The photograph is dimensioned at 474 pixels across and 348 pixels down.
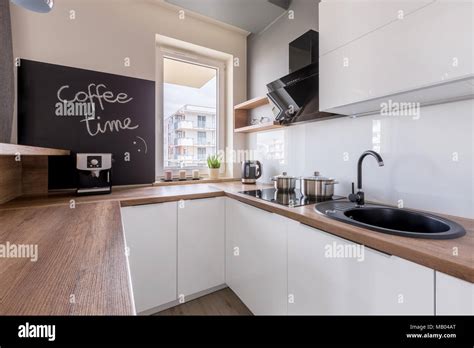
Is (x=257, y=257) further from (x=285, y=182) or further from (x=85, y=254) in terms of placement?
(x=85, y=254)

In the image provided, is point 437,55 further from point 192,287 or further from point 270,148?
point 192,287

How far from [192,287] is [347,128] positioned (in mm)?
1587

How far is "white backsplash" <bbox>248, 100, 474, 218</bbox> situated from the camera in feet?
3.28

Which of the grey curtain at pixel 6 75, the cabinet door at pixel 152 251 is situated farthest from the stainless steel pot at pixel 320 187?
the grey curtain at pixel 6 75

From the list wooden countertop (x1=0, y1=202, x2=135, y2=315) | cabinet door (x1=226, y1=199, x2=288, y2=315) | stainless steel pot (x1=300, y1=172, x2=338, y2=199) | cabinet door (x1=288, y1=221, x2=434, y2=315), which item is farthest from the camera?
stainless steel pot (x1=300, y1=172, x2=338, y2=199)

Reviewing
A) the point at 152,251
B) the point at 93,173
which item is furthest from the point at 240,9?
the point at 152,251

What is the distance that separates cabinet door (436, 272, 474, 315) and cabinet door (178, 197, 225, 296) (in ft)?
4.26

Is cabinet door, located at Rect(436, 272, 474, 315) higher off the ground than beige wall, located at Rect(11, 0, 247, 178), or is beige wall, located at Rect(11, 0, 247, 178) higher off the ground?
beige wall, located at Rect(11, 0, 247, 178)

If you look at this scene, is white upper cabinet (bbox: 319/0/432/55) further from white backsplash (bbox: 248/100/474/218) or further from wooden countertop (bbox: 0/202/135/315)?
wooden countertop (bbox: 0/202/135/315)

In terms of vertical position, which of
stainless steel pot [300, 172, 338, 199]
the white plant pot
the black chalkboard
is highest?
the black chalkboard

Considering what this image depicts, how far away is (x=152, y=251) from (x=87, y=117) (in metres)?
1.14

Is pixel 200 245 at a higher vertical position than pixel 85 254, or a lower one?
lower

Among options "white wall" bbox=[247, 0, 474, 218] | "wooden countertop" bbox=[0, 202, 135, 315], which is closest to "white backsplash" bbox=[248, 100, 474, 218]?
"white wall" bbox=[247, 0, 474, 218]

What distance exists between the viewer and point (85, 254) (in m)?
0.56
